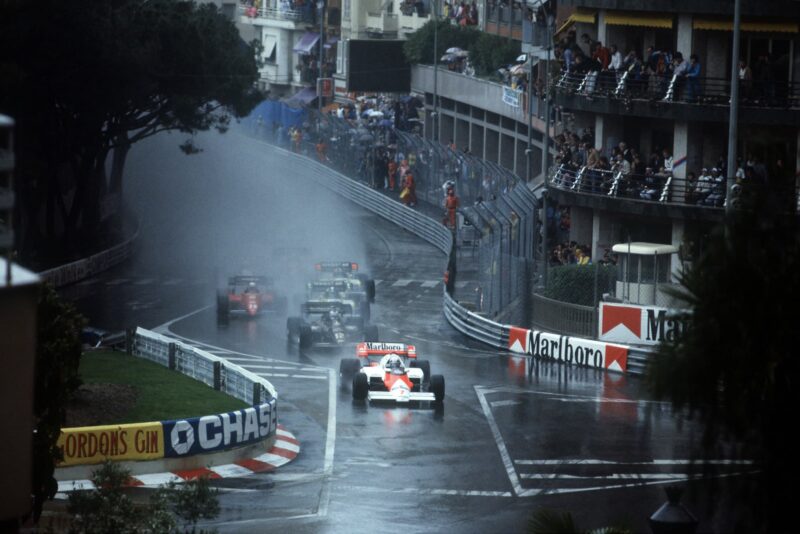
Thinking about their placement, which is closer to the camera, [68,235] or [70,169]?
[68,235]

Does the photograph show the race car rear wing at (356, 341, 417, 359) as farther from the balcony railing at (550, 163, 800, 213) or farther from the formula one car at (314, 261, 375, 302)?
the balcony railing at (550, 163, 800, 213)

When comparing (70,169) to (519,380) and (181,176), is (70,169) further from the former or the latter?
(519,380)

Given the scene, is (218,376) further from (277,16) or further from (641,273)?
(277,16)

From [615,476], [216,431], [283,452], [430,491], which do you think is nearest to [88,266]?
[283,452]

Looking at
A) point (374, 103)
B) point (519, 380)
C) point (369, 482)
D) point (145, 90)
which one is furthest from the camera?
point (374, 103)

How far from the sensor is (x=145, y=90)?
190ft

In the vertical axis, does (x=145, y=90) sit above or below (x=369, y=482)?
above

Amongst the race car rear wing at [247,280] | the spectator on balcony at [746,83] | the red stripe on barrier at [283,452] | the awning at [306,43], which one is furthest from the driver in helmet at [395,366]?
the awning at [306,43]

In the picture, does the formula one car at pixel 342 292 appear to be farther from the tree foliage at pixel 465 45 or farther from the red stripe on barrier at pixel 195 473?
the tree foliage at pixel 465 45

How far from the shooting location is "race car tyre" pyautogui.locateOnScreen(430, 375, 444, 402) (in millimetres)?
33750

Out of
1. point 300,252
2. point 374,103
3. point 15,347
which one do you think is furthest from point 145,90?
point 15,347

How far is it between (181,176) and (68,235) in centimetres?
2983

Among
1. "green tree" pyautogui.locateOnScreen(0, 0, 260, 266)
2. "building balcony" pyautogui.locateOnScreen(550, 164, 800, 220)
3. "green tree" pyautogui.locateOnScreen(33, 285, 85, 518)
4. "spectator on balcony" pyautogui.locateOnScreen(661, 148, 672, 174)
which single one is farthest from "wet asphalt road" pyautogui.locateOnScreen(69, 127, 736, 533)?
"spectator on balcony" pyautogui.locateOnScreen(661, 148, 672, 174)

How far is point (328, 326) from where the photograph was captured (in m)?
40.8
